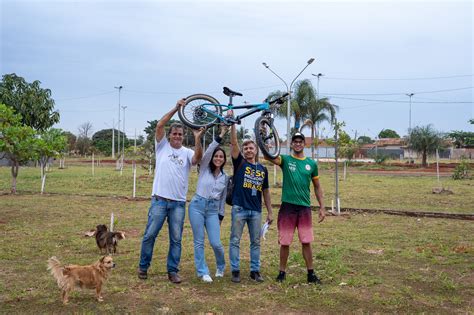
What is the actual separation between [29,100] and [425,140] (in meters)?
40.9

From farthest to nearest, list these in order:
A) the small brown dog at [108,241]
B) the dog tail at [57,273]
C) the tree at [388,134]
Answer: the tree at [388,134] < the small brown dog at [108,241] < the dog tail at [57,273]

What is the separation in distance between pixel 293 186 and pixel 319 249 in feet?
9.19

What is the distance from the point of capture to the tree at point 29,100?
33594 millimetres

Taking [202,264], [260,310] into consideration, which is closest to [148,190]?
[202,264]

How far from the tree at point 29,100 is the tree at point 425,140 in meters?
38.5

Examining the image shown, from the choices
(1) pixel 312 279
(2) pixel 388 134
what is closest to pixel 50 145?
(1) pixel 312 279

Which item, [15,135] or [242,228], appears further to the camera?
[15,135]

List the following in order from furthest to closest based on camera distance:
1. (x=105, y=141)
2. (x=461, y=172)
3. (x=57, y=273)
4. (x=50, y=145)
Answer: (x=105, y=141), (x=461, y=172), (x=50, y=145), (x=57, y=273)

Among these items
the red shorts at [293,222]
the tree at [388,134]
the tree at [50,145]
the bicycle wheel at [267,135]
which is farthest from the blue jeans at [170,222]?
the tree at [388,134]

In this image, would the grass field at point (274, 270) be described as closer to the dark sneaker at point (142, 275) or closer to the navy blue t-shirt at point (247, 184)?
the dark sneaker at point (142, 275)

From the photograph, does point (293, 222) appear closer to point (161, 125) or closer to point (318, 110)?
point (161, 125)

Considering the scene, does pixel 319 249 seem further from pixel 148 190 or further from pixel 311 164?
pixel 148 190

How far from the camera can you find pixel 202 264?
6.56m

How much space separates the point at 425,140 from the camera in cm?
5203
